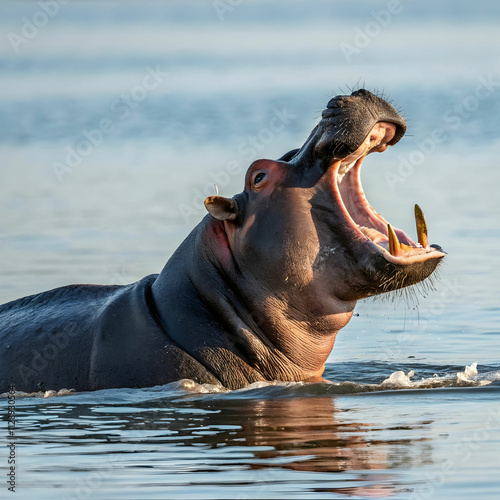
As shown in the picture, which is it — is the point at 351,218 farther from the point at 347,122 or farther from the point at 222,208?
the point at 222,208

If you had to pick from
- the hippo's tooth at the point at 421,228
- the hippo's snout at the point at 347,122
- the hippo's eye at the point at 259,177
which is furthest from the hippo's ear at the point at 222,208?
the hippo's tooth at the point at 421,228

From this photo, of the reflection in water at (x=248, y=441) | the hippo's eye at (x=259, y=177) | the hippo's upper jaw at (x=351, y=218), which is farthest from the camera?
the hippo's eye at (x=259, y=177)

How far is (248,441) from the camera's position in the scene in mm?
6023

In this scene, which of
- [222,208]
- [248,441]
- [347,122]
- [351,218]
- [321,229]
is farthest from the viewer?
[351,218]

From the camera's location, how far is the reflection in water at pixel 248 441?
5039mm

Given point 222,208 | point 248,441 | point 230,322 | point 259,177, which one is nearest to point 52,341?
point 230,322

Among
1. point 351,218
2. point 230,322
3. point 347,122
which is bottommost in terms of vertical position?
point 230,322

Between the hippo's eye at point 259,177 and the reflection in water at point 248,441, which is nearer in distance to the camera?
the reflection in water at point 248,441

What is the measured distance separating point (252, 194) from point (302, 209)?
455 mm

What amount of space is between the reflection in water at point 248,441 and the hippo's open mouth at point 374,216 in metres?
1.26

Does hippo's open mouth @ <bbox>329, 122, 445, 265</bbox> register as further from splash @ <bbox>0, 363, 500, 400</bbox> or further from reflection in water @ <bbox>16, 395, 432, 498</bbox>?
reflection in water @ <bbox>16, 395, 432, 498</bbox>

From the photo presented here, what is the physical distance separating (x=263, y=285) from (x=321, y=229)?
24.6 inches

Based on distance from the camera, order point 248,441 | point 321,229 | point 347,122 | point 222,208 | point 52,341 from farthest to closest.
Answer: point 52,341 < point 222,208 < point 321,229 < point 347,122 < point 248,441

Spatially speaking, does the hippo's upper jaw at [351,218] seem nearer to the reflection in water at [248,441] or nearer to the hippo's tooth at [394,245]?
the hippo's tooth at [394,245]
